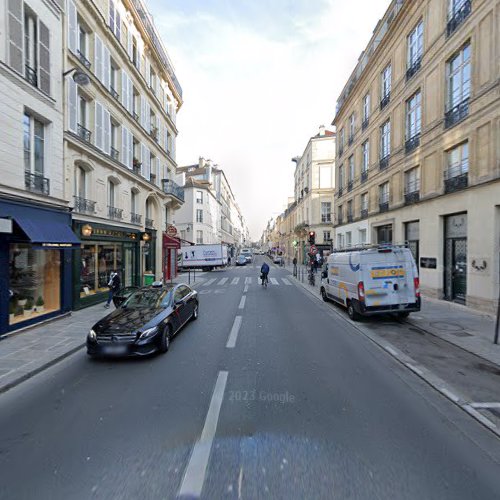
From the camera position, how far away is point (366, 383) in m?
4.26

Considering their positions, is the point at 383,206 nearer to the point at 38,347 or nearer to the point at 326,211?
the point at 326,211

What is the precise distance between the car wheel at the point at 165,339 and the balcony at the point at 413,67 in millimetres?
16184

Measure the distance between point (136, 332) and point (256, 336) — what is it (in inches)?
114

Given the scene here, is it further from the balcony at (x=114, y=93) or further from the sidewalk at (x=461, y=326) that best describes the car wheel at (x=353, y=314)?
the balcony at (x=114, y=93)

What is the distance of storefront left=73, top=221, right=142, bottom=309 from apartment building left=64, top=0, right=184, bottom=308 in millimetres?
39

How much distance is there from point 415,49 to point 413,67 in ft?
3.23

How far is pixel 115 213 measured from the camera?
12523mm

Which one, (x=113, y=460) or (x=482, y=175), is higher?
(x=482, y=175)

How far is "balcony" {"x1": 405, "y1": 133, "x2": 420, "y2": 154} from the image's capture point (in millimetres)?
13031

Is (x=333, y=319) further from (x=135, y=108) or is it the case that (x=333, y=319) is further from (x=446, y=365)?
(x=135, y=108)

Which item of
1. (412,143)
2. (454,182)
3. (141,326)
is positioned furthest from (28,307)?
(412,143)

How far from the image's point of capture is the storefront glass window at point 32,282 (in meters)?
7.13

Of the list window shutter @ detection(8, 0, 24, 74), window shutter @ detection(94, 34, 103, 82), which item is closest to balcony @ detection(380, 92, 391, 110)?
window shutter @ detection(94, 34, 103, 82)

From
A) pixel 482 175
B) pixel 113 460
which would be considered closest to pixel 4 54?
pixel 113 460
